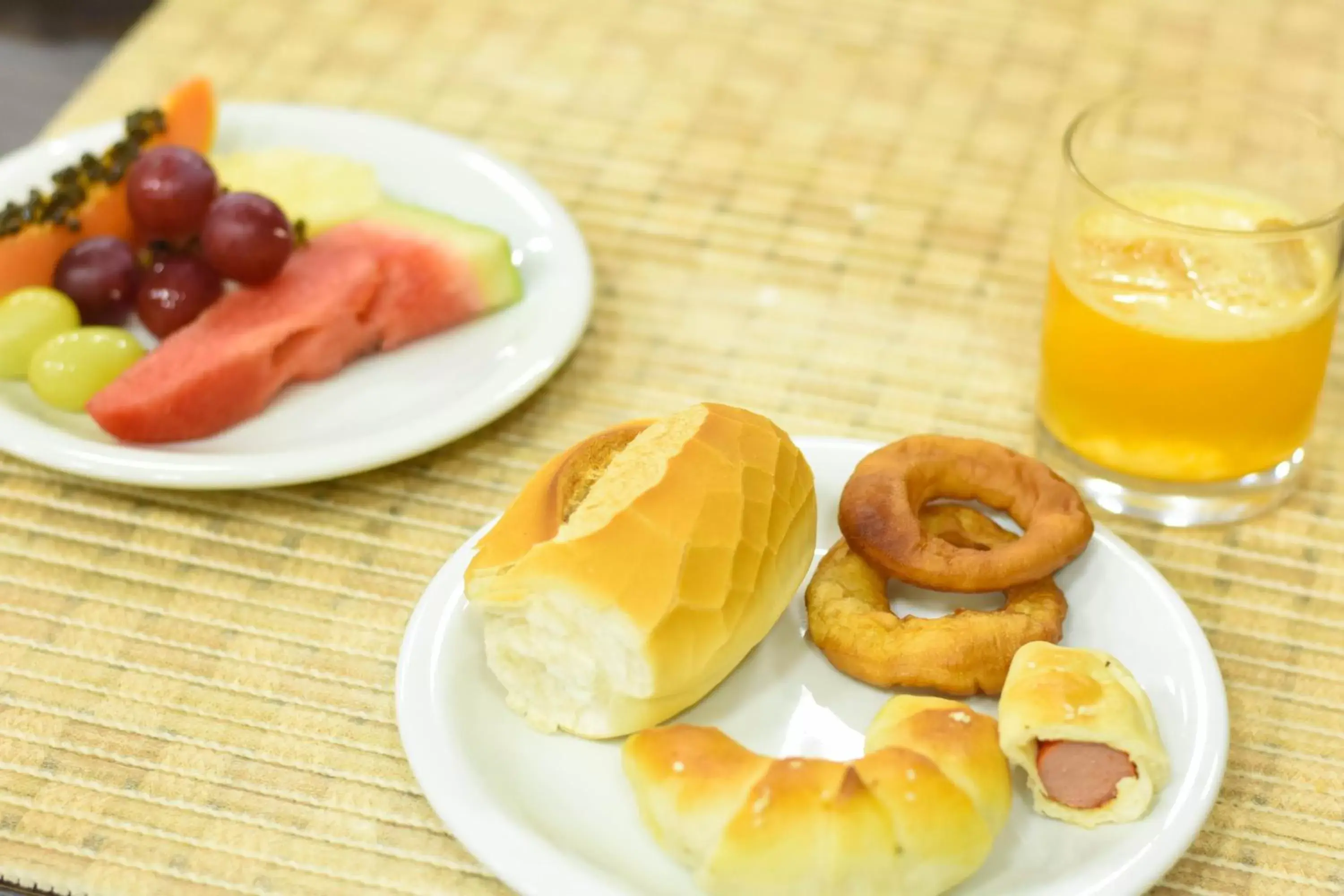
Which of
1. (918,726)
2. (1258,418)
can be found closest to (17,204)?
(918,726)

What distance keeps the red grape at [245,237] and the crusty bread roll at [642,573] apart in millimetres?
462

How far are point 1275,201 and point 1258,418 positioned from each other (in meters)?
0.21

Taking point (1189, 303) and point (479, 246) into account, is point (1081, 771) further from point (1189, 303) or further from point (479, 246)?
point (479, 246)

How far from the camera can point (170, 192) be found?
1.43 m

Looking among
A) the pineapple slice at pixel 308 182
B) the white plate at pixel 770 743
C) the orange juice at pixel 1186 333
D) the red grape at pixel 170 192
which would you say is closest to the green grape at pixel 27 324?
the red grape at pixel 170 192

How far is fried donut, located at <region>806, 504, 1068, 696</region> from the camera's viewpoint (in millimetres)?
1021

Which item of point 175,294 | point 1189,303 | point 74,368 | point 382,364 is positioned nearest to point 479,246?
point 382,364

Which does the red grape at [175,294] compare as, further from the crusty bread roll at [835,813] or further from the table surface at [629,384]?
the crusty bread roll at [835,813]

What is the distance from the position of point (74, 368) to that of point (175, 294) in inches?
4.9

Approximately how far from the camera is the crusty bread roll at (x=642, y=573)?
0.96 metres

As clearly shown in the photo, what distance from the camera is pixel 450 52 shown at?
1.95m

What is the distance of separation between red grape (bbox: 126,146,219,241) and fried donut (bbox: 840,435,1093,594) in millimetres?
707

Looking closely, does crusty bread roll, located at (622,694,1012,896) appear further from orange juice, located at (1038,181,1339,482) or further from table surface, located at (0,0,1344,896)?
orange juice, located at (1038,181,1339,482)

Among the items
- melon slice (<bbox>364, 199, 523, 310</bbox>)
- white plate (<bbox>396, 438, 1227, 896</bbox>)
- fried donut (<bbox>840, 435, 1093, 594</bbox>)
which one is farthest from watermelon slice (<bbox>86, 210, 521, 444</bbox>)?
fried donut (<bbox>840, 435, 1093, 594</bbox>)
